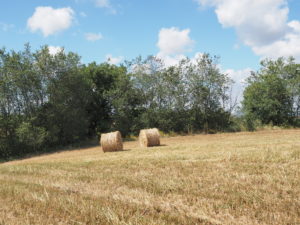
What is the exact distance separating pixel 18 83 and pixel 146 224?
20649 millimetres

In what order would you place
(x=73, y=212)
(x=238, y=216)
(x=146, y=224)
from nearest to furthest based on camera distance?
(x=146, y=224)
(x=238, y=216)
(x=73, y=212)

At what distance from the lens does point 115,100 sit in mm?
24484

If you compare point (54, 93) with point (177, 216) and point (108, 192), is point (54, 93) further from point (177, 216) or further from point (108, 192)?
point (177, 216)

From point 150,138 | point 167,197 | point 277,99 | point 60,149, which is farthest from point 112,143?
point 277,99

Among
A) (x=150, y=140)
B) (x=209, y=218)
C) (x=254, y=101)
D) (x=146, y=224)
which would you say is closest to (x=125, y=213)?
(x=146, y=224)

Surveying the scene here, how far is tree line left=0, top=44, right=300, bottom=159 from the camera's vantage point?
20.9m

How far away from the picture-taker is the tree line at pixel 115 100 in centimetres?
2088

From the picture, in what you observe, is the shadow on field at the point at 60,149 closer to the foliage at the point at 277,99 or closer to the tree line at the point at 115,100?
the tree line at the point at 115,100

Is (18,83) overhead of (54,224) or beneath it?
overhead

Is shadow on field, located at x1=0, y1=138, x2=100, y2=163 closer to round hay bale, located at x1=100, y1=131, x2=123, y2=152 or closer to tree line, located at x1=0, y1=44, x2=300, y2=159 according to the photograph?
tree line, located at x1=0, y1=44, x2=300, y2=159

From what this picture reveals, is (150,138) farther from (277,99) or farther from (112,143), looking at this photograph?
(277,99)

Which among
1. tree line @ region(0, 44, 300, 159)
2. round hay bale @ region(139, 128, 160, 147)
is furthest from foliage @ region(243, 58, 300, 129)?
round hay bale @ region(139, 128, 160, 147)

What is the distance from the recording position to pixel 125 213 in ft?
11.0

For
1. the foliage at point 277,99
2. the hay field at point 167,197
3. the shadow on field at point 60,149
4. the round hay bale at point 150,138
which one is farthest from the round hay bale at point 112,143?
the foliage at point 277,99
